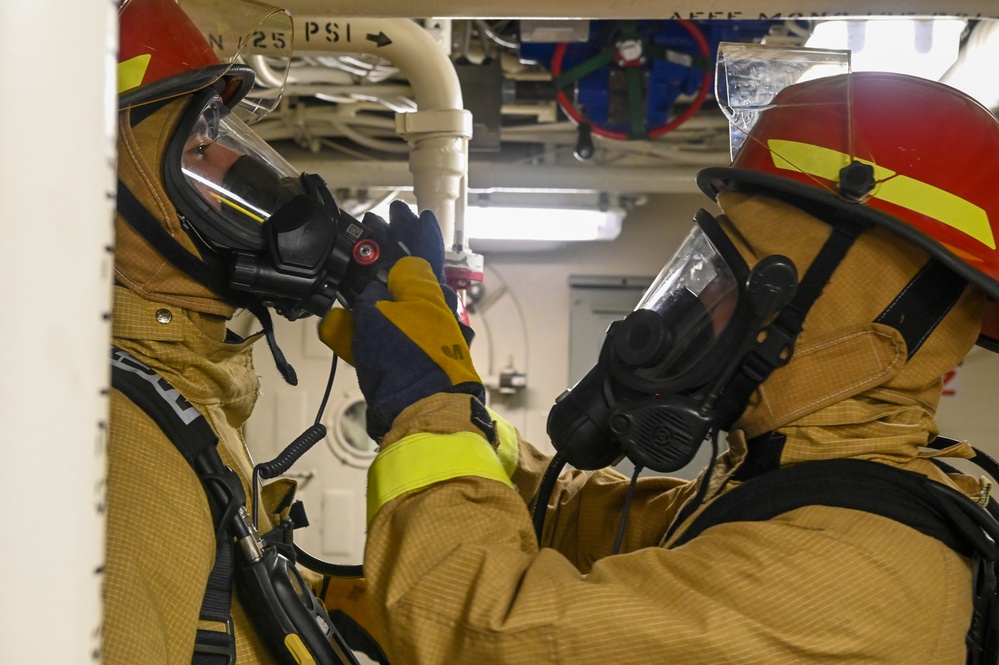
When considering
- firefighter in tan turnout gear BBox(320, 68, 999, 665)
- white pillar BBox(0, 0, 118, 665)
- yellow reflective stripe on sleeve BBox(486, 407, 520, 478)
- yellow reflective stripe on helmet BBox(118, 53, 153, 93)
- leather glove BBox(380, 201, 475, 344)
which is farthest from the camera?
yellow reflective stripe on sleeve BBox(486, 407, 520, 478)

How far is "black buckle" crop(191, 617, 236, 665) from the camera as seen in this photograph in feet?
4.10

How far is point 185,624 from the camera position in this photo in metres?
1.18

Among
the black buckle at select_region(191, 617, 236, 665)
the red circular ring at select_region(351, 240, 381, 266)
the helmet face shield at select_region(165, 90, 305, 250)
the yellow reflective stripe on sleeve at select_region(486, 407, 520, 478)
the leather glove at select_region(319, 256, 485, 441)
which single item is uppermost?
the helmet face shield at select_region(165, 90, 305, 250)

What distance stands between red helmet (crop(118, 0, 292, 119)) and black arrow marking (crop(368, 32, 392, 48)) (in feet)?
2.16

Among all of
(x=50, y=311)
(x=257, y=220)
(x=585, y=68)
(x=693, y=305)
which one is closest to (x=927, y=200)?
(x=693, y=305)

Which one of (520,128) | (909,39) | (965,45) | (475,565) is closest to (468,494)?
(475,565)

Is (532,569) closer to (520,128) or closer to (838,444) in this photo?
(838,444)

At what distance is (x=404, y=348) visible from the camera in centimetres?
138

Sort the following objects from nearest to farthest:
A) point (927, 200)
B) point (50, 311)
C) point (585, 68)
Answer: point (50, 311) < point (927, 200) < point (585, 68)

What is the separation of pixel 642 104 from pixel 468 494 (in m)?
2.07

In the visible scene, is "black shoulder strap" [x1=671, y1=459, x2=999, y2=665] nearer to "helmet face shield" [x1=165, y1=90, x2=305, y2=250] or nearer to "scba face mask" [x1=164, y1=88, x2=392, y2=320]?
"scba face mask" [x1=164, y1=88, x2=392, y2=320]

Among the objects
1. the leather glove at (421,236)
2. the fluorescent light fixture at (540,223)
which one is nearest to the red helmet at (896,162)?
the leather glove at (421,236)

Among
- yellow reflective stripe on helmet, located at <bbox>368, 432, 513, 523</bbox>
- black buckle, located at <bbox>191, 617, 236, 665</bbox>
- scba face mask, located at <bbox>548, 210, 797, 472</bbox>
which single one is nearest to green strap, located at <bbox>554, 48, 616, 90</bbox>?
scba face mask, located at <bbox>548, 210, 797, 472</bbox>

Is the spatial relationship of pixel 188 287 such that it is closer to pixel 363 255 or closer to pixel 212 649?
pixel 363 255
